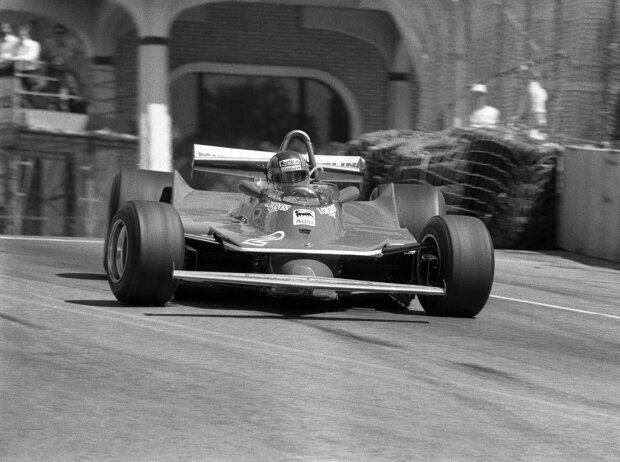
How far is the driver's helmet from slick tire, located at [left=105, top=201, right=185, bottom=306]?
126 centimetres

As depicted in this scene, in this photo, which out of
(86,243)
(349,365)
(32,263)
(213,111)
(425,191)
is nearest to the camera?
(349,365)

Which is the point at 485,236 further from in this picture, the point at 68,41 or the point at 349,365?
the point at 68,41

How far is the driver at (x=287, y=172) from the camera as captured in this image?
930 cm

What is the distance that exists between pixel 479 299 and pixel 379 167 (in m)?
9.38

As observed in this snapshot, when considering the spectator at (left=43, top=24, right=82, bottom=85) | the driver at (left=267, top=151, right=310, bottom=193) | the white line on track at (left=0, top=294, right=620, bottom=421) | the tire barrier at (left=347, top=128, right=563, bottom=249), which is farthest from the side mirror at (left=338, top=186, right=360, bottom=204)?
the spectator at (left=43, top=24, right=82, bottom=85)

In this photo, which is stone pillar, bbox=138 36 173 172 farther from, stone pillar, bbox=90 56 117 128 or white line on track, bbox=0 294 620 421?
white line on track, bbox=0 294 620 421

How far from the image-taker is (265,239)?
845 centimetres

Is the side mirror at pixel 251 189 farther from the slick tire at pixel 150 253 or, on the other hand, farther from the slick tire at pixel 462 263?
the slick tire at pixel 462 263

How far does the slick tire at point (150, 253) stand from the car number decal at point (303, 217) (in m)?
0.91

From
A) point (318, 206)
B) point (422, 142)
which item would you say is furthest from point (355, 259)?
point (422, 142)

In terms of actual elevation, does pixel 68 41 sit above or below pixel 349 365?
above

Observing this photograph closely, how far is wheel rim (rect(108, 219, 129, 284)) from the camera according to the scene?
8.46 m

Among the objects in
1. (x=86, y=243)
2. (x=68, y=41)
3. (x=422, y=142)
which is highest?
(x=68, y=41)

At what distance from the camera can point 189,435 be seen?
4.82 meters
